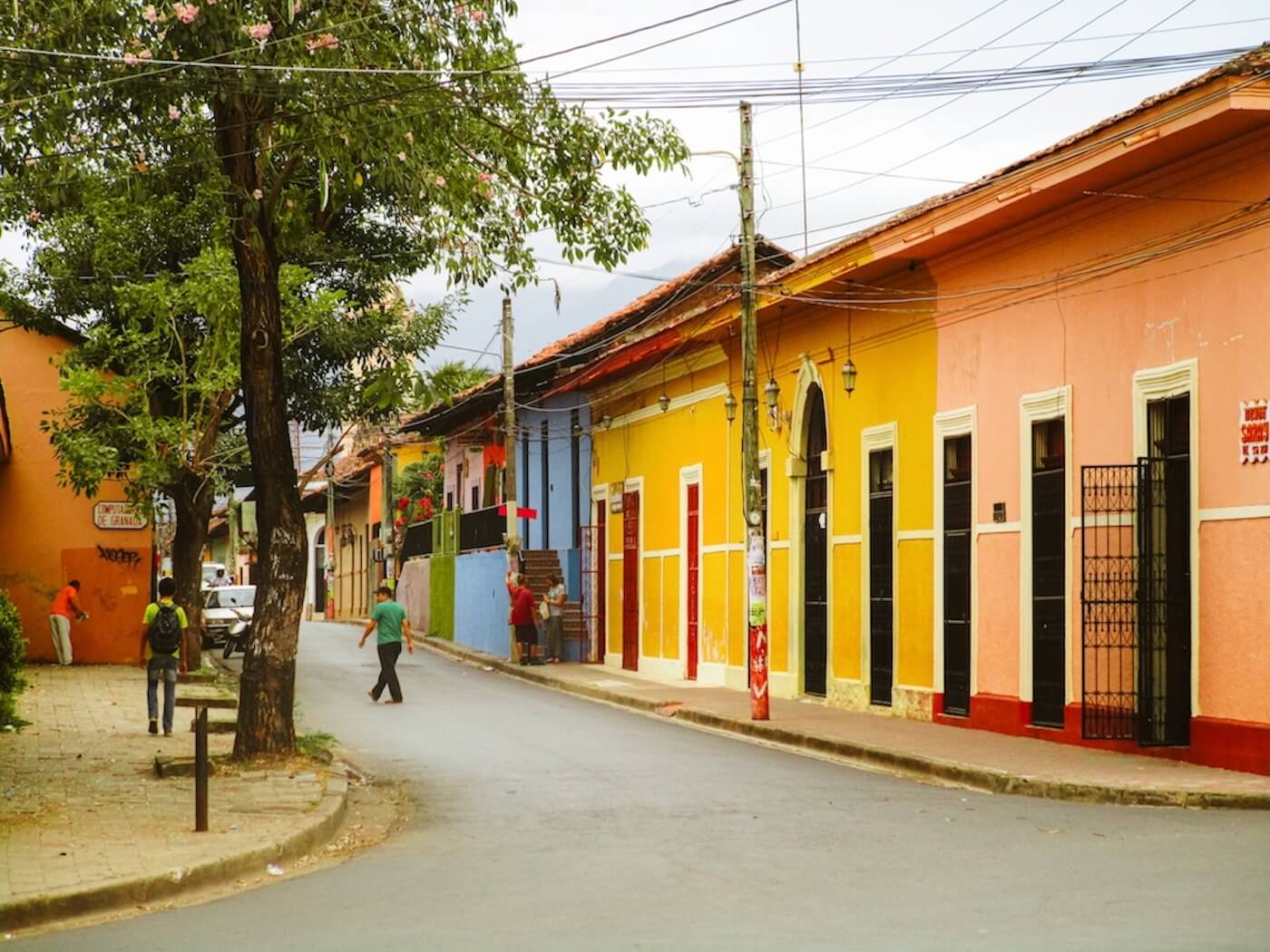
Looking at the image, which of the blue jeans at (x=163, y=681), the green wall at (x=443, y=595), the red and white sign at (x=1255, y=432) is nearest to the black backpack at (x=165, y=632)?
the blue jeans at (x=163, y=681)

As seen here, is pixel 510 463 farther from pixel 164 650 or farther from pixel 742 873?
pixel 742 873

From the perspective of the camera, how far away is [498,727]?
20.8 m

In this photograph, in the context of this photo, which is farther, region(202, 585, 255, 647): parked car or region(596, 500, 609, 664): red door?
region(202, 585, 255, 647): parked car

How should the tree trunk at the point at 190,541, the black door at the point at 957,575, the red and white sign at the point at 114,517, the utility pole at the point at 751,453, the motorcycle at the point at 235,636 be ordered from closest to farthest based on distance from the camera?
the black door at the point at 957,575 → the utility pole at the point at 751,453 → the tree trunk at the point at 190,541 → the red and white sign at the point at 114,517 → the motorcycle at the point at 235,636

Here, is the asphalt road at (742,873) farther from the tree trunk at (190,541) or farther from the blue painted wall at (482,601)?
the blue painted wall at (482,601)

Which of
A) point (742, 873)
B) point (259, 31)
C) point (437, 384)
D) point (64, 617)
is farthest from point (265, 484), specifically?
point (64, 617)

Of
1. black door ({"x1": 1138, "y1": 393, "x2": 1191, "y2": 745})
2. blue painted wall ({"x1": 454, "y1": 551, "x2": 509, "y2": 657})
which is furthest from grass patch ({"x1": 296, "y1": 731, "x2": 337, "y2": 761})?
blue painted wall ({"x1": 454, "y1": 551, "x2": 509, "y2": 657})

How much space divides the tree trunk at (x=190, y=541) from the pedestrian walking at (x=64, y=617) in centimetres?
218

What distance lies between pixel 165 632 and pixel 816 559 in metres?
9.42

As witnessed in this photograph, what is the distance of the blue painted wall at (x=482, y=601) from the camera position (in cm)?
3897

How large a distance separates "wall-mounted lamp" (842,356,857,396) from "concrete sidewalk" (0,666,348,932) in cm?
922

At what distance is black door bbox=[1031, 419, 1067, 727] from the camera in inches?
700

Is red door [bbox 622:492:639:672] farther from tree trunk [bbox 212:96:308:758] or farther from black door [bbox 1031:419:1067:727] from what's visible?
tree trunk [bbox 212:96:308:758]

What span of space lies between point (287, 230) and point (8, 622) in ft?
15.6
